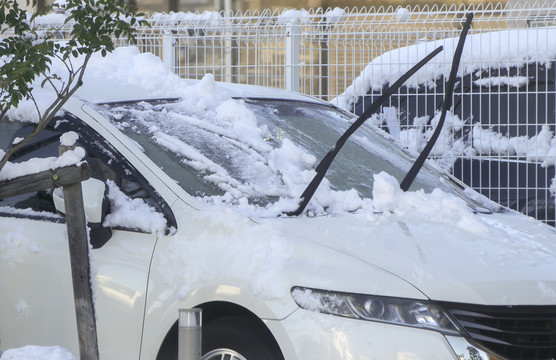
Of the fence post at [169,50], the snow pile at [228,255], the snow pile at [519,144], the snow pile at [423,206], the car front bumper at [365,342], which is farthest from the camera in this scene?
the fence post at [169,50]

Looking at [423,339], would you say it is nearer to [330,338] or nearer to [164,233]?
[330,338]

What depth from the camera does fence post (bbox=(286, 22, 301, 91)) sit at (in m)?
8.63

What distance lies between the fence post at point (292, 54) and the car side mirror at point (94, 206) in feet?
15.3

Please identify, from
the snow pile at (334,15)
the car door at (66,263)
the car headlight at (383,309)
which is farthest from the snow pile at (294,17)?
the car headlight at (383,309)

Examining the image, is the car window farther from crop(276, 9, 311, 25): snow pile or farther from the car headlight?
crop(276, 9, 311, 25): snow pile

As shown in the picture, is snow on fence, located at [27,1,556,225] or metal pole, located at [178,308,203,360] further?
snow on fence, located at [27,1,556,225]

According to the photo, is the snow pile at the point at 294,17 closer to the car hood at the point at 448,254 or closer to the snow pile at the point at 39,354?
the car hood at the point at 448,254

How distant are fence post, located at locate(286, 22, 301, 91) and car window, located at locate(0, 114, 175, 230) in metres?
4.01

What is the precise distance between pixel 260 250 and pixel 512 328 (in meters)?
0.95

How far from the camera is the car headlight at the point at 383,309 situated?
3.50 m

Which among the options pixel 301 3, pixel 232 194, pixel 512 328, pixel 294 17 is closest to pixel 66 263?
pixel 232 194

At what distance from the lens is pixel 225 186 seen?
422 cm

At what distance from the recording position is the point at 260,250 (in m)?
3.77

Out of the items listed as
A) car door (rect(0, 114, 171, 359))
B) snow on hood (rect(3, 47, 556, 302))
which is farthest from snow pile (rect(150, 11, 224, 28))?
car door (rect(0, 114, 171, 359))
